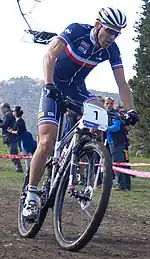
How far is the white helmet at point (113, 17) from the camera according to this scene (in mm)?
5559

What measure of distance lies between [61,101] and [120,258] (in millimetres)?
1459

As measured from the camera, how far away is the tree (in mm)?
45625

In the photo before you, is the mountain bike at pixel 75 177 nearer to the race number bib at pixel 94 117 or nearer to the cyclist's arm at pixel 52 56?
the race number bib at pixel 94 117

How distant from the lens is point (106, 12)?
558 centimetres

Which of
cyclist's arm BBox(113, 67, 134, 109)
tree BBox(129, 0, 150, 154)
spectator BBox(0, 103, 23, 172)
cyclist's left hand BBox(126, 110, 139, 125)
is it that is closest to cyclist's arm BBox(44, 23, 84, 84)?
cyclist's arm BBox(113, 67, 134, 109)

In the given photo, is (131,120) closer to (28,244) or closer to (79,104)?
(79,104)

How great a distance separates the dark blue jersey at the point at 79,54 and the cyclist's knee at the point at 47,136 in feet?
1.64

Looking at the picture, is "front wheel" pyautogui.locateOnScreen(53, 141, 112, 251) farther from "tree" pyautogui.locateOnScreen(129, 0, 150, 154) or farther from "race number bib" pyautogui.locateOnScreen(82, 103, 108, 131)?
"tree" pyautogui.locateOnScreen(129, 0, 150, 154)

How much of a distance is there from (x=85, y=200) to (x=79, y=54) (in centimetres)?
134

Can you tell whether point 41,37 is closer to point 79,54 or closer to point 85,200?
point 79,54

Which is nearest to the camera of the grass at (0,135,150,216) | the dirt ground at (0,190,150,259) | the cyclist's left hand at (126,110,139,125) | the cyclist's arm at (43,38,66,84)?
the dirt ground at (0,190,150,259)

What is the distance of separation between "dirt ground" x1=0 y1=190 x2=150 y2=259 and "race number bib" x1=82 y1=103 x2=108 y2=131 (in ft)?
3.51

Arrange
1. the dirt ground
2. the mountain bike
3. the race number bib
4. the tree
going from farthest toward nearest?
the tree, the race number bib, the mountain bike, the dirt ground

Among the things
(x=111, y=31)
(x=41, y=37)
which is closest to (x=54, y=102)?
(x=111, y=31)
